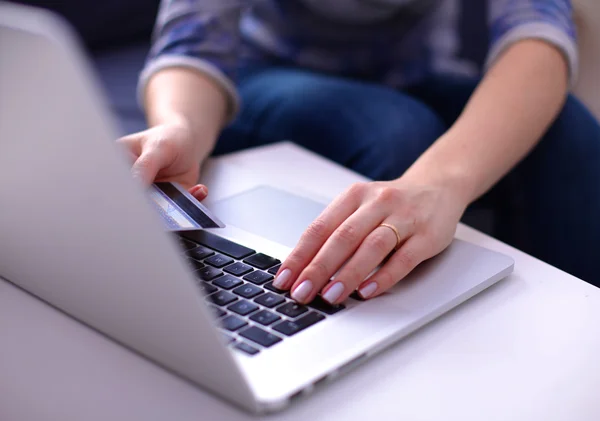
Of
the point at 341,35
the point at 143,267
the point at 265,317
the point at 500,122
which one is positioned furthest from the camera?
the point at 341,35

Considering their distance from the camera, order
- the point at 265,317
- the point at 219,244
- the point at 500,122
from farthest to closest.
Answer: the point at 500,122, the point at 219,244, the point at 265,317

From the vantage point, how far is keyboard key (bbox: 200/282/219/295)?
0.48 m

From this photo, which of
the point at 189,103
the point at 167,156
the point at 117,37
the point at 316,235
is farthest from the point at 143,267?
the point at 117,37

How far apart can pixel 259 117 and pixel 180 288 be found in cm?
63

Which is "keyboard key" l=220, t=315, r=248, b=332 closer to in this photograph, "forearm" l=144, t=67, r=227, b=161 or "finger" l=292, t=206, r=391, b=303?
"finger" l=292, t=206, r=391, b=303

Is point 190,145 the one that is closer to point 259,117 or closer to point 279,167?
point 279,167

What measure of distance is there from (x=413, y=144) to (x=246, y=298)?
0.46 meters

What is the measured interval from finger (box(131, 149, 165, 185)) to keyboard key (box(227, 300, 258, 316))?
7.0 inches

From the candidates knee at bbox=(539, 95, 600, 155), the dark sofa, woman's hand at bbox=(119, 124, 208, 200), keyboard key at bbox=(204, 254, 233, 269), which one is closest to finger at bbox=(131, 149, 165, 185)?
woman's hand at bbox=(119, 124, 208, 200)

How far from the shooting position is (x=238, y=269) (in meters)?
0.51

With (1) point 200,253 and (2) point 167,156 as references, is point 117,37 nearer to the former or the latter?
(2) point 167,156

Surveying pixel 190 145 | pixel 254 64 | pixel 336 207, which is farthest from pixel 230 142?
pixel 336 207

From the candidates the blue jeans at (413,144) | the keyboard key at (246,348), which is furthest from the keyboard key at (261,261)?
the blue jeans at (413,144)

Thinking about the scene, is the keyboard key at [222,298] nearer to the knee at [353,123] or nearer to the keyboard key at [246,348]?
the keyboard key at [246,348]
